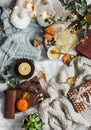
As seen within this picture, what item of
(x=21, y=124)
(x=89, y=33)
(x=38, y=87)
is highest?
(x=89, y=33)

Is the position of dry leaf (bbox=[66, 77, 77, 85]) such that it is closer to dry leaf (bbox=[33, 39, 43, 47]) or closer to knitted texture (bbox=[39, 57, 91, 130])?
knitted texture (bbox=[39, 57, 91, 130])

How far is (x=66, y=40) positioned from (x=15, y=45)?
0.73 ft

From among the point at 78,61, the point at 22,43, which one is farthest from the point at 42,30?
the point at 78,61

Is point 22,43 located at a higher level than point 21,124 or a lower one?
higher

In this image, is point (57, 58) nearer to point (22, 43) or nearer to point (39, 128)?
point (22, 43)

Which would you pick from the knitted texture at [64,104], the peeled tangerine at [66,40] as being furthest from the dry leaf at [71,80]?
the peeled tangerine at [66,40]

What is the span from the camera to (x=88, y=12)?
1612mm

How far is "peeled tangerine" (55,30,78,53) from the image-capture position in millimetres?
1621

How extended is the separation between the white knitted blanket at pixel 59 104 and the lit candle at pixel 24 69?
6 centimetres

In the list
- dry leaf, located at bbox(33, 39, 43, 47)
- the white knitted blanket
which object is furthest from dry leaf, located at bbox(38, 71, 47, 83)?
dry leaf, located at bbox(33, 39, 43, 47)

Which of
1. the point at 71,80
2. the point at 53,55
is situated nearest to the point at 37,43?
the point at 53,55

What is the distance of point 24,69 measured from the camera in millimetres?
1583

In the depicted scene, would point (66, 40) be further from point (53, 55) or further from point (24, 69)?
point (24, 69)

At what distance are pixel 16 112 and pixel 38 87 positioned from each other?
0.47 ft
